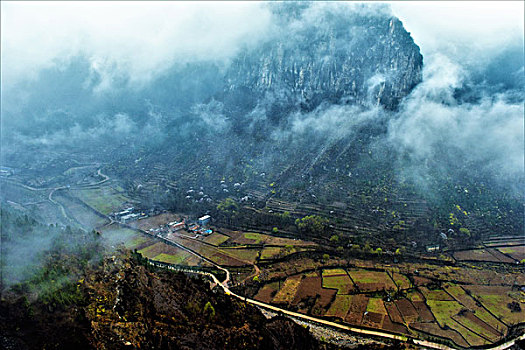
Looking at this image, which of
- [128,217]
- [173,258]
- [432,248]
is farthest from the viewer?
[128,217]

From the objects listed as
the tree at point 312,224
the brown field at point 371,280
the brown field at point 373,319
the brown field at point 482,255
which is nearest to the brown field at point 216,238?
the tree at point 312,224

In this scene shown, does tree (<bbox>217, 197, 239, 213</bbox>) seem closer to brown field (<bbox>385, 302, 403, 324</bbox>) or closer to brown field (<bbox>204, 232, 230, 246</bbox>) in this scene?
brown field (<bbox>204, 232, 230, 246</bbox>)

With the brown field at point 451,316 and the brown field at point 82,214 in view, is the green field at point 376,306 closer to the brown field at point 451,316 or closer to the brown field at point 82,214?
the brown field at point 451,316

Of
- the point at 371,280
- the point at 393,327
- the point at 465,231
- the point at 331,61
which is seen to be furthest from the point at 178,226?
the point at 331,61

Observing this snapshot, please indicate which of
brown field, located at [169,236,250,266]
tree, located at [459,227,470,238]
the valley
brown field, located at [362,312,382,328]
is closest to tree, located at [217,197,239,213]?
the valley

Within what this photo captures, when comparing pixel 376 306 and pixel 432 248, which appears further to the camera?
pixel 432 248

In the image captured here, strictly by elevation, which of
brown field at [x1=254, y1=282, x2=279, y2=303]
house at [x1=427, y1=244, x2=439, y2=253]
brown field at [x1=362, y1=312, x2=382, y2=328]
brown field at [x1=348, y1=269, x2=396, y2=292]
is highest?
house at [x1=427, y1=244, x2=439, y2=253]

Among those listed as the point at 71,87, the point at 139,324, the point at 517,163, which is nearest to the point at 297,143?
the point at 517,163

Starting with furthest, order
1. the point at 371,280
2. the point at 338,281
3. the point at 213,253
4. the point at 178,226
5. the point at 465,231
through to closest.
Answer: the point at 178,226 → the point at 465,231 → the point at 213,253 → the point at 371,280 → the point at 338,281

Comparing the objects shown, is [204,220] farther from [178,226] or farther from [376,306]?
[376,306]
